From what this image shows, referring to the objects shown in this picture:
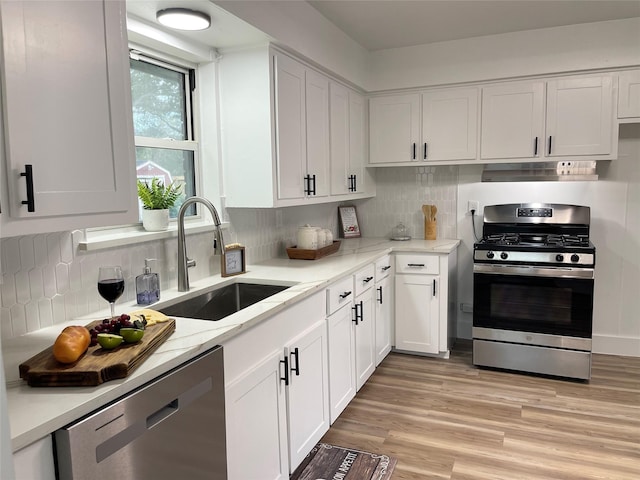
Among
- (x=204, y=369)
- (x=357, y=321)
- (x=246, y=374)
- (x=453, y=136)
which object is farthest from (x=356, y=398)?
(x=453, y=136)

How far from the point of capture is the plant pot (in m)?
2.31

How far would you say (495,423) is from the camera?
288 centimetres

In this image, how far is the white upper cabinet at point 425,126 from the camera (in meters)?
3.87

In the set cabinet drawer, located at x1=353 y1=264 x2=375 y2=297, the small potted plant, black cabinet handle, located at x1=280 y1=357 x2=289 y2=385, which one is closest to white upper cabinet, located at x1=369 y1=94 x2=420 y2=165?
cabinet drawer, located at x1=353 y1=264 x2=375 y2=297

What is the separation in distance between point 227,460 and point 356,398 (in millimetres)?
1605

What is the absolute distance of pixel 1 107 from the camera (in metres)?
1.23

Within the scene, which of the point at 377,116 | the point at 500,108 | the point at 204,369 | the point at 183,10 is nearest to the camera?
the point at 204,369

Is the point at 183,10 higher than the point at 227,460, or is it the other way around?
the point at 183,10

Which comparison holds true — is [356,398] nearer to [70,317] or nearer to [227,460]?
[227,460]

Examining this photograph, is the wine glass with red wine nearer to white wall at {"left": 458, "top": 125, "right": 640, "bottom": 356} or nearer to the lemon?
the lemon

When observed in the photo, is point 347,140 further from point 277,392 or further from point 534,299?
point 277,392

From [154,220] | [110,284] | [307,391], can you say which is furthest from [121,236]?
[307,391]

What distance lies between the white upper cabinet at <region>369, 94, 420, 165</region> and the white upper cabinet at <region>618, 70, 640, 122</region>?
4.70 ft

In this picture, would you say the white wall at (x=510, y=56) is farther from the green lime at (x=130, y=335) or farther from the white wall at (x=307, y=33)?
the green lime at (x=130, y=335)
